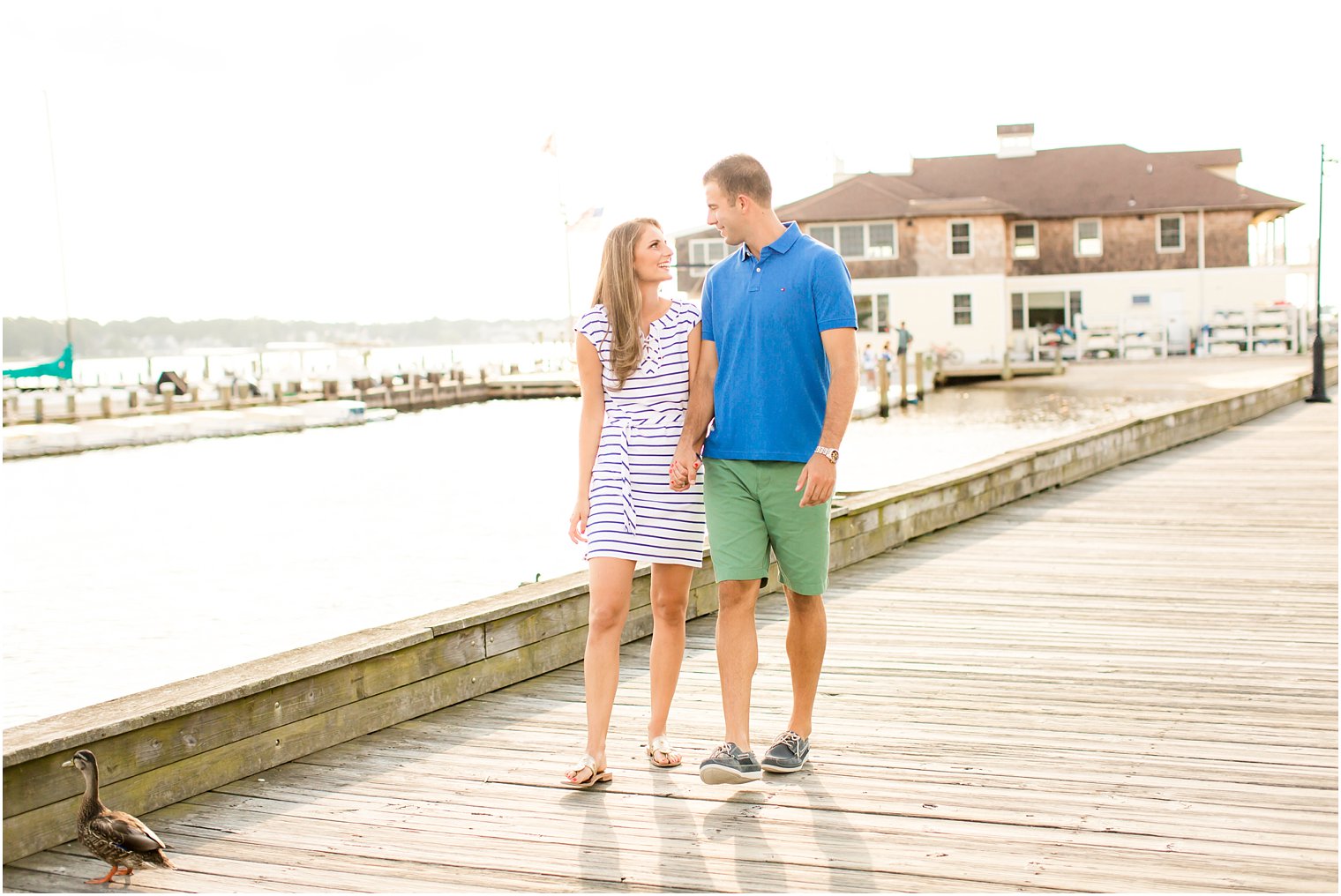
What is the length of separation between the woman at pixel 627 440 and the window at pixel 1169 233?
50772mm

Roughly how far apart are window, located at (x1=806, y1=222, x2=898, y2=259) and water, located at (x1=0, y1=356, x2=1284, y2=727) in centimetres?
877

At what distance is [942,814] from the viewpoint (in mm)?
3836

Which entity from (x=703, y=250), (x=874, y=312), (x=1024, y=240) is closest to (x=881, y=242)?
(x=874, y=312)

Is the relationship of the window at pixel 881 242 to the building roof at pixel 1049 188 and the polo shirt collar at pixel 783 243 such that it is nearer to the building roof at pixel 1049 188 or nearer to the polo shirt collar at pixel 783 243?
the building roof at pixel 1049 188

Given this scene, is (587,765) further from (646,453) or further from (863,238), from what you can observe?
(863,238)

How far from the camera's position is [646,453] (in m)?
4.16

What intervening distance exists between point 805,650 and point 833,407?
2.68 feet

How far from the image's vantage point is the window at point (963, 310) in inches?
1933

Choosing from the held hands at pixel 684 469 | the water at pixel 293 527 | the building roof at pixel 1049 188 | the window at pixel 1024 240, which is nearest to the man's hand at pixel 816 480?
the held hands at pixel 684 469

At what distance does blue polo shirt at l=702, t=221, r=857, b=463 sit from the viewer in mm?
4023

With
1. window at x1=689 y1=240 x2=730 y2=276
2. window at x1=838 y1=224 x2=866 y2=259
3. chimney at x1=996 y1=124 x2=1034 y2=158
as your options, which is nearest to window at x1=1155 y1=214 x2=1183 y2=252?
chimney at x1=996 y1=124 x2=1034 y2=158

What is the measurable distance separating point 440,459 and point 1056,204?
1167 inches

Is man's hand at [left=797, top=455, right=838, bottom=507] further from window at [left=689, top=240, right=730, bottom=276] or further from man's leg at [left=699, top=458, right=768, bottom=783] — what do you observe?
window at [left=689, top=240, right=730, bottom=276]

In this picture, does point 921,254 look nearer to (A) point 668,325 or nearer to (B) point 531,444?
(B) point 531,444
